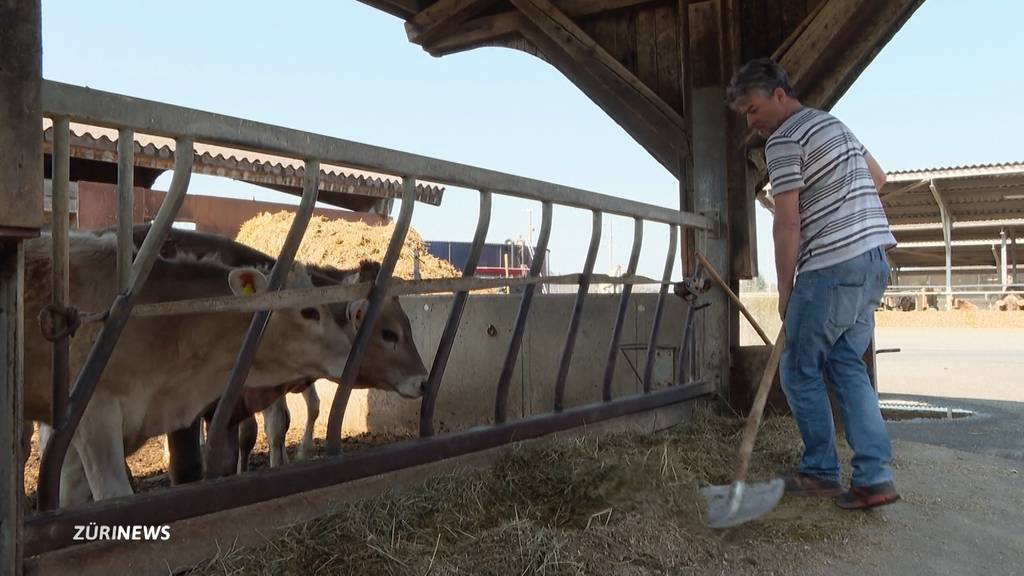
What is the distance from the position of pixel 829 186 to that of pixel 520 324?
4.94 feet

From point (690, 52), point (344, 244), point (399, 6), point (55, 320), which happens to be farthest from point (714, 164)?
point (344, 244)

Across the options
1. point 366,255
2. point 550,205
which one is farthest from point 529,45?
point 366,255

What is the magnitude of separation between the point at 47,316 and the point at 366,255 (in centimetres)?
887

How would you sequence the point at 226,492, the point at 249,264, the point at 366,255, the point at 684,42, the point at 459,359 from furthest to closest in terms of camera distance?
1. the point at 366,255
2. the point at 459,359
3. the point at 684,42
4. the point at 249,264
5. the point at 226,492

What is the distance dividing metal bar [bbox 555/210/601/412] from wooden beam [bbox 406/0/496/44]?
2561 millimetres

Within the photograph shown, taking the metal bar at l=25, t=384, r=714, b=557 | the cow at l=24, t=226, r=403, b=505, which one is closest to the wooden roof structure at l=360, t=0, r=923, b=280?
the metal bar at l=25, t=384, r=714, b=557

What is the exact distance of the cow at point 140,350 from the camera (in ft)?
9.45

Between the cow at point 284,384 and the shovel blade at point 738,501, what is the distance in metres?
1.65

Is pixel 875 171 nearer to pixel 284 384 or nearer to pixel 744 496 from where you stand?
pixel 744 496

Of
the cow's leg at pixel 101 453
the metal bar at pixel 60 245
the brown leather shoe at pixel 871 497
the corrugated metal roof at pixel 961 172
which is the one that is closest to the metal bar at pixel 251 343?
the cow's leg at pixel 101 453

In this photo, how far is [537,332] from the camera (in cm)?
580

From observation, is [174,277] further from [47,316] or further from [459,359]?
[459,359]

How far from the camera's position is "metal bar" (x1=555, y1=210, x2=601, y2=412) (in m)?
3.99

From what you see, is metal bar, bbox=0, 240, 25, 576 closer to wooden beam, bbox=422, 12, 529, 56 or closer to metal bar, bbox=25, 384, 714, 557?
metal bar, bbox=25, 384, 714, 557
